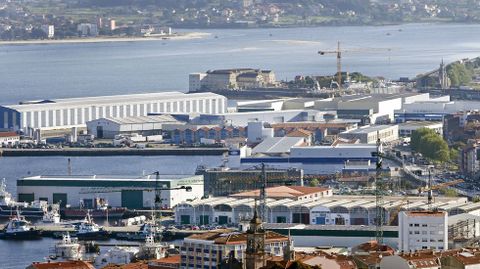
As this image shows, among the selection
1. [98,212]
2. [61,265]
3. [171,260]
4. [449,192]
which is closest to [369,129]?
[449,192]

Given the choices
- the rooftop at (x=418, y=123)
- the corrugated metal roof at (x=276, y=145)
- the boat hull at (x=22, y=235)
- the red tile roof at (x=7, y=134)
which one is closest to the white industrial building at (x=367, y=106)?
the rooftop at (x=418, y=123)

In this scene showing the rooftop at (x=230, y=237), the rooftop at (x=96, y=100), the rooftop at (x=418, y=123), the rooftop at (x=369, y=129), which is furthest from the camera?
the rooftop at (x=96, y=100)

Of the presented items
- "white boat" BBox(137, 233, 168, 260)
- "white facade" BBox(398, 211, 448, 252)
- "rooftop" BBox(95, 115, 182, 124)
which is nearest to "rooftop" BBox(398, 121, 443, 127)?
"rooftop" BBox(95, 115, 182, 124)

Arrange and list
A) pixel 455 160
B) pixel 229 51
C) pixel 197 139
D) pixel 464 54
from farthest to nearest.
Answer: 1. pixel 229 51
2. pixel 464 54
3. pixel 197 139
4. pixel 455 160

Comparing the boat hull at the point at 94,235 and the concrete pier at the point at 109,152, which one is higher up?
the boat hull at the point at 94,235

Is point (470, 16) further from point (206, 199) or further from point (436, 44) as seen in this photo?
point (206, 199)

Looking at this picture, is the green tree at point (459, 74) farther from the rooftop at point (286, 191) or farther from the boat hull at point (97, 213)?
the boat hull at point (97, 213)

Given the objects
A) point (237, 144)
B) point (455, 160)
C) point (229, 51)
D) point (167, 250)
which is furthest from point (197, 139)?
point (229, 51)
